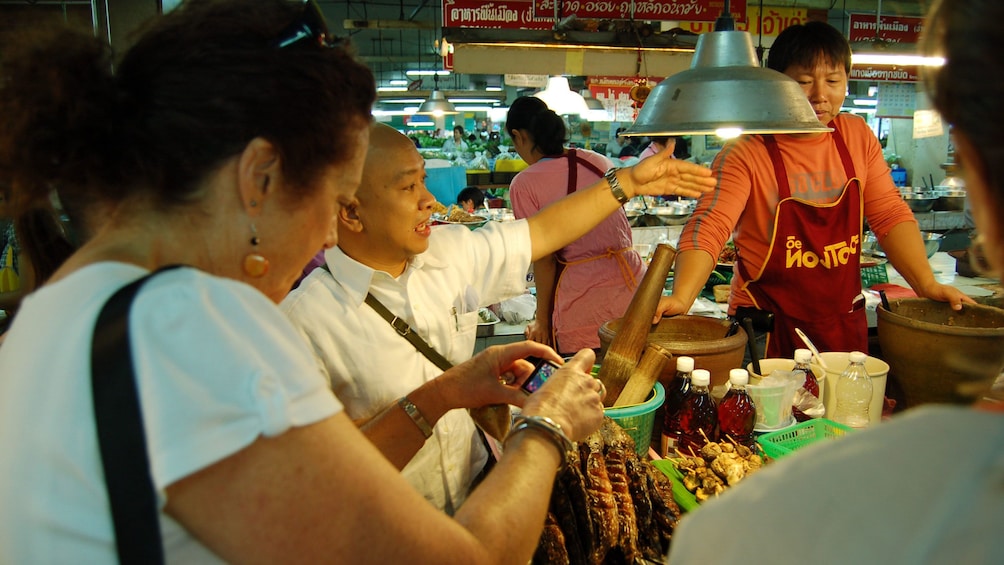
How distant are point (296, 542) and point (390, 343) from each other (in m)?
1.10

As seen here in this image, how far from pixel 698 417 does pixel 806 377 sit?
45 centimetres

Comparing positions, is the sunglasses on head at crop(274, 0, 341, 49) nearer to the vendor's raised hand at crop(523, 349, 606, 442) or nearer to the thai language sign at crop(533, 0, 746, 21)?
the vendor's raised hand at crop(523, 349, 606, 442)

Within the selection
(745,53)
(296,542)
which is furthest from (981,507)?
(745,53)

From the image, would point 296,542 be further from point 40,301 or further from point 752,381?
point 752,381

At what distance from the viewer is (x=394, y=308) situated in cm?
201

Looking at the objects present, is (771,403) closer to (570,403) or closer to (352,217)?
(570,403)

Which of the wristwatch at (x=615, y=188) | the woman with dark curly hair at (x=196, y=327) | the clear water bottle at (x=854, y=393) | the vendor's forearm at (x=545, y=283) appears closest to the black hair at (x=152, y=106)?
the woman with dark curly hair at (x=196, y=327)

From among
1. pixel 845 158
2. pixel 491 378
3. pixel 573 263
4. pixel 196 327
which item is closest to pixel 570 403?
pixel 491 378

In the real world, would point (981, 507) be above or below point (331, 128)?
below

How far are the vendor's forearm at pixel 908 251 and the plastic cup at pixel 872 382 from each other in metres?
0.78

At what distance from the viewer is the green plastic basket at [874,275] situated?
487cm

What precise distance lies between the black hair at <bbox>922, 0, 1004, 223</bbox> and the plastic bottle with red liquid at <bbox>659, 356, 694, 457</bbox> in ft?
4.51

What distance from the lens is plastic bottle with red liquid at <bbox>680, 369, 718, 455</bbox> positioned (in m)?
2.01

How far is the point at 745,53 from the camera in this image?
6.03ft
